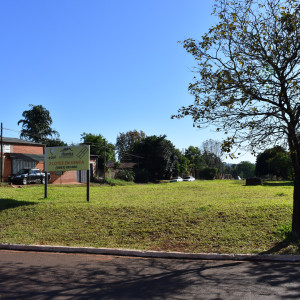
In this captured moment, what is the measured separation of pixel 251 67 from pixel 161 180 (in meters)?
45.9

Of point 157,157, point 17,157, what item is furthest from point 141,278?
point 157,157

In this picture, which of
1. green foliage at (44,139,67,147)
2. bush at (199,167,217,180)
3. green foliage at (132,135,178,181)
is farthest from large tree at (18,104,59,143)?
bush at (199,167,217,180)

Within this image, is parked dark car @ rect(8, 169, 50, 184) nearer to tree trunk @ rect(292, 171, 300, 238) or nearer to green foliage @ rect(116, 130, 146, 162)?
tree trunk @ rect(292, 171, 300, 238)

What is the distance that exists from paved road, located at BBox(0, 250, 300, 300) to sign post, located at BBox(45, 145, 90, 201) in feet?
24.0

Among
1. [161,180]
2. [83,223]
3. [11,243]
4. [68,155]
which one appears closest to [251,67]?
[83,223]

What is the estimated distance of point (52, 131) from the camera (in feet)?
191

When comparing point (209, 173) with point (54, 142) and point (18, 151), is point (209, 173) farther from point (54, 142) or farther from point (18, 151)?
point (18, 151)

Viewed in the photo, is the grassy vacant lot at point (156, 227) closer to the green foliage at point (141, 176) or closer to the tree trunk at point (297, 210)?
the tree trunk at point (297, 210)

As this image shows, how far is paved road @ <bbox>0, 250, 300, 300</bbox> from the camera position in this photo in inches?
190

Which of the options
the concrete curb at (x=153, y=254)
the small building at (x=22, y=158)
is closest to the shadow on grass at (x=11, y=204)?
the concrete curb at (x=153, y=254)

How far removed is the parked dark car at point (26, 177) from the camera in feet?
91.8

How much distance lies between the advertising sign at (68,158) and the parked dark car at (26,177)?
1433 cm

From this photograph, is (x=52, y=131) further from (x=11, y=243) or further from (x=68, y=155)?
(x=11, y=243)

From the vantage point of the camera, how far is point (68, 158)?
14805 mm
